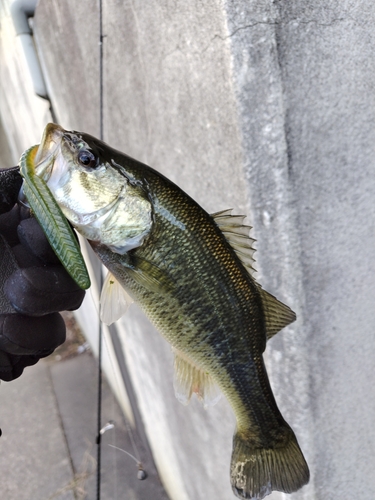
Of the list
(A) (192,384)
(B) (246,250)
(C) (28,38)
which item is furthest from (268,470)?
(C) (28,38)

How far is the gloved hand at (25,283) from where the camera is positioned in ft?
3.53

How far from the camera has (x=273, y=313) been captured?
111cm

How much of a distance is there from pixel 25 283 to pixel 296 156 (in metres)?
0.83

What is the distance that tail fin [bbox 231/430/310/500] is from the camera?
113 cm

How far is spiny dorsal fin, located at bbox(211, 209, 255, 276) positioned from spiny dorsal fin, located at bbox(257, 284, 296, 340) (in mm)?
103

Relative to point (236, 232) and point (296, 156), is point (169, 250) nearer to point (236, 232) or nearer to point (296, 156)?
point (236, 232)

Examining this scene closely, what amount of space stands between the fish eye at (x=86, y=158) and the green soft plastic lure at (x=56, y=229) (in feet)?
0.46

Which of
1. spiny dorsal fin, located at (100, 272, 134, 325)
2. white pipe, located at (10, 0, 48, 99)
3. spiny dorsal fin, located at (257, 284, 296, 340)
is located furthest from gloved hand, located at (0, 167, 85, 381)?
white pipe, located at (10, 0, 48, 99)

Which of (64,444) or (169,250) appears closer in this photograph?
(169,250)

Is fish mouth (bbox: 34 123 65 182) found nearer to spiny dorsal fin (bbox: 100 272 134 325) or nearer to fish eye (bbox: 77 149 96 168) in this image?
fish eye (bbox: 77 149 96 168)

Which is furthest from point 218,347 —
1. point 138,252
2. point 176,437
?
point 176,437

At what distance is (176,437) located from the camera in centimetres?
277

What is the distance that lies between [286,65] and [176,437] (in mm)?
2359

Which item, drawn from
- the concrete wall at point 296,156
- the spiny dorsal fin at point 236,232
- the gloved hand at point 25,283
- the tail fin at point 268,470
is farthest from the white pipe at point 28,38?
the tail fin at point 268,470
